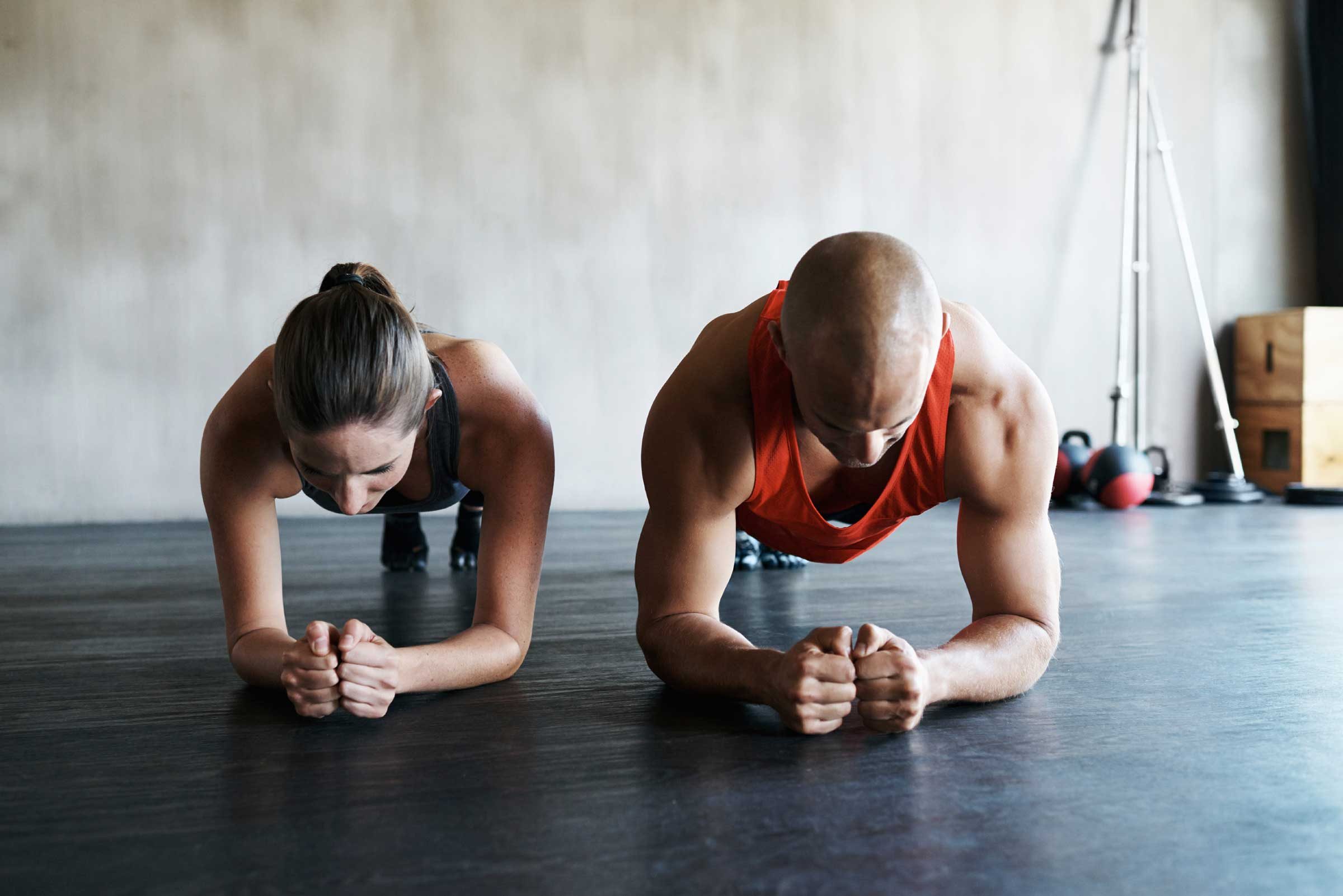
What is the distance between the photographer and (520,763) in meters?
1.11

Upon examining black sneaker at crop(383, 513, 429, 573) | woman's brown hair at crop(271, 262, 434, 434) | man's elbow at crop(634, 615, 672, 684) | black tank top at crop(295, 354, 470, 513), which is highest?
woman's brown hair at crop(271, 262, 434, 434)

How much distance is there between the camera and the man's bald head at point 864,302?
1010 millimetres

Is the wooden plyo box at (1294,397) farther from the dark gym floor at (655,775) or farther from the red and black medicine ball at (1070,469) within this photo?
the dark gym floor at (655,775)

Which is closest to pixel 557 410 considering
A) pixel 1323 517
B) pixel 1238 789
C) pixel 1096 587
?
pixel 1096 587

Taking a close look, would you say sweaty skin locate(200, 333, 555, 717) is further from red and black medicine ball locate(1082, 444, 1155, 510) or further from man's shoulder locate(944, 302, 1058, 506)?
red and black medicine ball locate(1082, 444, 1155, 510)

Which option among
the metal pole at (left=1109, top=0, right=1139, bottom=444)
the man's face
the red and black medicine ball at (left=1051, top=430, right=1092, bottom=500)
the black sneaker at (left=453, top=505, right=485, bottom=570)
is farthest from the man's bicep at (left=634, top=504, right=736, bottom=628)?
the metal pole at (left=1109, top=0, right=1139, bottom=444)

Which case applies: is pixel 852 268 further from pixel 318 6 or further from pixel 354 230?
pixel 318 6

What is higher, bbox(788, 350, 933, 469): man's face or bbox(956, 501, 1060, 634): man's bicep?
bbox(788, 350, 933, 469): man's face

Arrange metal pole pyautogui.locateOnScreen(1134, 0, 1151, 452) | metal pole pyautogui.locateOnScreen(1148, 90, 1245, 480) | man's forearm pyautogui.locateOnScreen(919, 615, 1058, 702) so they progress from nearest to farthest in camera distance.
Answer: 1. man's forearm pyautogui.locateOnScreen(919, 615, 1058, 702)
2. metal pole pyautogui.locateOnScreen(1148, 90, 1245, 480)
3. metal pole pyautogui.locateOnScreen(1134, 0, 1151, 452)

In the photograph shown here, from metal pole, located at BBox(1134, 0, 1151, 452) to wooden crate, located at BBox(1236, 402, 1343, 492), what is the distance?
1.66 ft

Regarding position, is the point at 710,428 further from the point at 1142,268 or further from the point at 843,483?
the point at 1142,268

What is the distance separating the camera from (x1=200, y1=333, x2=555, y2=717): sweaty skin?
1.36 meters

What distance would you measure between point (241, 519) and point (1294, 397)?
4817mm

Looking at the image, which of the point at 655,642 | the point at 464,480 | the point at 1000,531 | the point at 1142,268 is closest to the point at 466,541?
the point at 464,480
